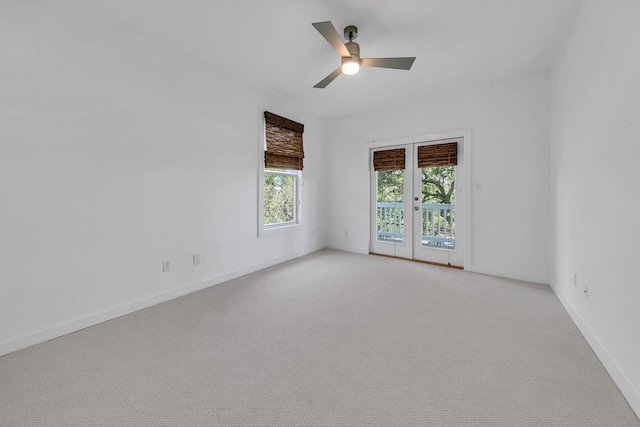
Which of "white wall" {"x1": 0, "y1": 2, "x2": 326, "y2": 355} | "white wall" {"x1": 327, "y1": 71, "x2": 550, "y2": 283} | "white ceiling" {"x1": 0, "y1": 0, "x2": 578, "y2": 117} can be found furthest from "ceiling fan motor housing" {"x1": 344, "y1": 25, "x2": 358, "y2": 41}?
"white wall" {"x1": 327, "y1": 71, "x2": 550, "y2": 283}

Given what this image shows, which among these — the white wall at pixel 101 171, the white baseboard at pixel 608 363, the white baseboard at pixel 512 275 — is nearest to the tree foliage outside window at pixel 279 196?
the white wall at pixel 101 171

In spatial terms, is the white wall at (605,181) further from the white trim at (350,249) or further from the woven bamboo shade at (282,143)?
the woven bamboo shade at (282,143)

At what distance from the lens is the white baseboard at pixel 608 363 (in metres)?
1.35

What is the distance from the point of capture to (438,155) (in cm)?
398

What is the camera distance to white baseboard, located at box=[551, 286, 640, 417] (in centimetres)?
135

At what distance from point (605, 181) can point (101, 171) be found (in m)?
3.67

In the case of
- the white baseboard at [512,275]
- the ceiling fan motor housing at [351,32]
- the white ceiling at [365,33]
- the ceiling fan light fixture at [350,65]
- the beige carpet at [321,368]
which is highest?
the white ceiling at [365,33]

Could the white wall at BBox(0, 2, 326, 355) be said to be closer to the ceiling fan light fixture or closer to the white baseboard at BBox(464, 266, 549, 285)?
the ceiling fan light fixture

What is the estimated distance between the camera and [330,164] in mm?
5156

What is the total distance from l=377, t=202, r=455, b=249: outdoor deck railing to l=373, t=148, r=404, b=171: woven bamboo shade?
612mm

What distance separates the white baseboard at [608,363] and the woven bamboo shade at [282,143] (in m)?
3.60

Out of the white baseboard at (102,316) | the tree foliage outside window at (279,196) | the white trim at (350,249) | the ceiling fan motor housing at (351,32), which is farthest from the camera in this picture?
the white trim at (350,249)

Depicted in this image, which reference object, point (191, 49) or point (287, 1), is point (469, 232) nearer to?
point (287, 1)

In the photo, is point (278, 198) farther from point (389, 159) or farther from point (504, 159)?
point (504, 159)
